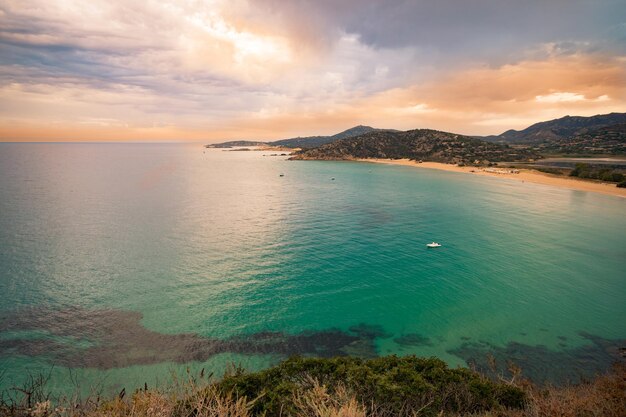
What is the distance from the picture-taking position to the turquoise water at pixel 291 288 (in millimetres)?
20984

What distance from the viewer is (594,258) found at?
1511 inches

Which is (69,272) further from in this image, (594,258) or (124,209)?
(594,258)

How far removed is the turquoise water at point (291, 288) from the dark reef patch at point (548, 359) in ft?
0.44

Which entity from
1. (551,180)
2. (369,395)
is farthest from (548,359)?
(551,180)

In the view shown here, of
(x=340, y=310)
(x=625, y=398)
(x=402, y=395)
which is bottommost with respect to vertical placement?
(x=340, y=310)

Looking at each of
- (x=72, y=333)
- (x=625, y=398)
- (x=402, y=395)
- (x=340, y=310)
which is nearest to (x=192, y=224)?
(x=72, y=333)

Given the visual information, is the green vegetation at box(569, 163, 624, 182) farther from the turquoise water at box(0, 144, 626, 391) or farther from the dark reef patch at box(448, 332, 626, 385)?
the dark reef patch at box(448, 332, 626, 385)

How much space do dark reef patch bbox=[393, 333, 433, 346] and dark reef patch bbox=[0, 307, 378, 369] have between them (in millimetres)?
1466

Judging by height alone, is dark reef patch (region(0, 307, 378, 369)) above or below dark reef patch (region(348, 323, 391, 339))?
above

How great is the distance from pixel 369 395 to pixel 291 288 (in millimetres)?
17523

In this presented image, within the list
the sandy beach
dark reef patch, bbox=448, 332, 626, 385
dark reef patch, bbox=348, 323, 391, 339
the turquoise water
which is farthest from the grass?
the sandy beach

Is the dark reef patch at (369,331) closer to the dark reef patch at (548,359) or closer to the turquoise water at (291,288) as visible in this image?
the turquoise water at (291,288)

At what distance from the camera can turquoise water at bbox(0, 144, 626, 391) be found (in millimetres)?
20984

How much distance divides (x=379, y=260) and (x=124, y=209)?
50889mm
